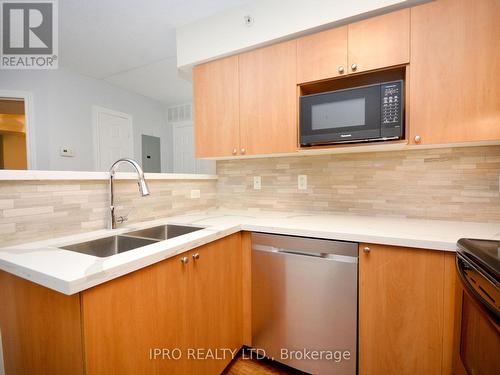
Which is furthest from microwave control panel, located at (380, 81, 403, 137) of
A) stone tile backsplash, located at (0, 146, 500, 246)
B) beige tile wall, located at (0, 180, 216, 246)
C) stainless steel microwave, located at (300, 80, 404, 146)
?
beige tile wall, located at (0, 180, 216, 246)

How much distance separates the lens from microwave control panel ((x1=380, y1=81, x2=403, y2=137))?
1302mm

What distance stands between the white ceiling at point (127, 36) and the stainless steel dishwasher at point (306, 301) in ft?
5.81

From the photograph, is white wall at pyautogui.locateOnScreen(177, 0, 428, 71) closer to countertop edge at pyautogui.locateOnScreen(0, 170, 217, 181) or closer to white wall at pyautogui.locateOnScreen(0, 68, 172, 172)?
countertop edge at pyautogui.locateOnScreen(0, 170, 217, 181)

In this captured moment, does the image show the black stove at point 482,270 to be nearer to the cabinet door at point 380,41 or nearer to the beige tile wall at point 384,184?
the beige tile wall at point 384,184

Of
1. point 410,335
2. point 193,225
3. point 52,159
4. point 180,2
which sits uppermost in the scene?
point 180,2

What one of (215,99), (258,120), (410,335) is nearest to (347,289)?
(410,335)

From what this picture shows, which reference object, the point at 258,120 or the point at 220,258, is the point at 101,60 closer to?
the point at 258,120

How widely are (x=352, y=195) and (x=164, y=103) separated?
13.0 ft

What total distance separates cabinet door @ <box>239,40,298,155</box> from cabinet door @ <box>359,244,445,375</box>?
2.85 ft

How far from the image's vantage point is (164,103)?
4535 mm

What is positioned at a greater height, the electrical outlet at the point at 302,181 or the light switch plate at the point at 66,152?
the light switch plate at the point at 66,152

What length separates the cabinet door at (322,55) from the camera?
57.4 inches

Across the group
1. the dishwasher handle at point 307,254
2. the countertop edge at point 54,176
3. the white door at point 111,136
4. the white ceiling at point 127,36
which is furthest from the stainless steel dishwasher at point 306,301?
the white door at point 111,136

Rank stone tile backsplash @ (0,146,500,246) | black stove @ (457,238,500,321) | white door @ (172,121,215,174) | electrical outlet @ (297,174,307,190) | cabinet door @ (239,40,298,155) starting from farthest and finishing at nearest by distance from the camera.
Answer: white door @ (172,121,215,174)
electrical outlet @ (297,174,307,190)
cabinet door @ (239,40,298,155)
stone tile backsplash @ (0,146,500,246)
black stove @ (457,238,500,321)
